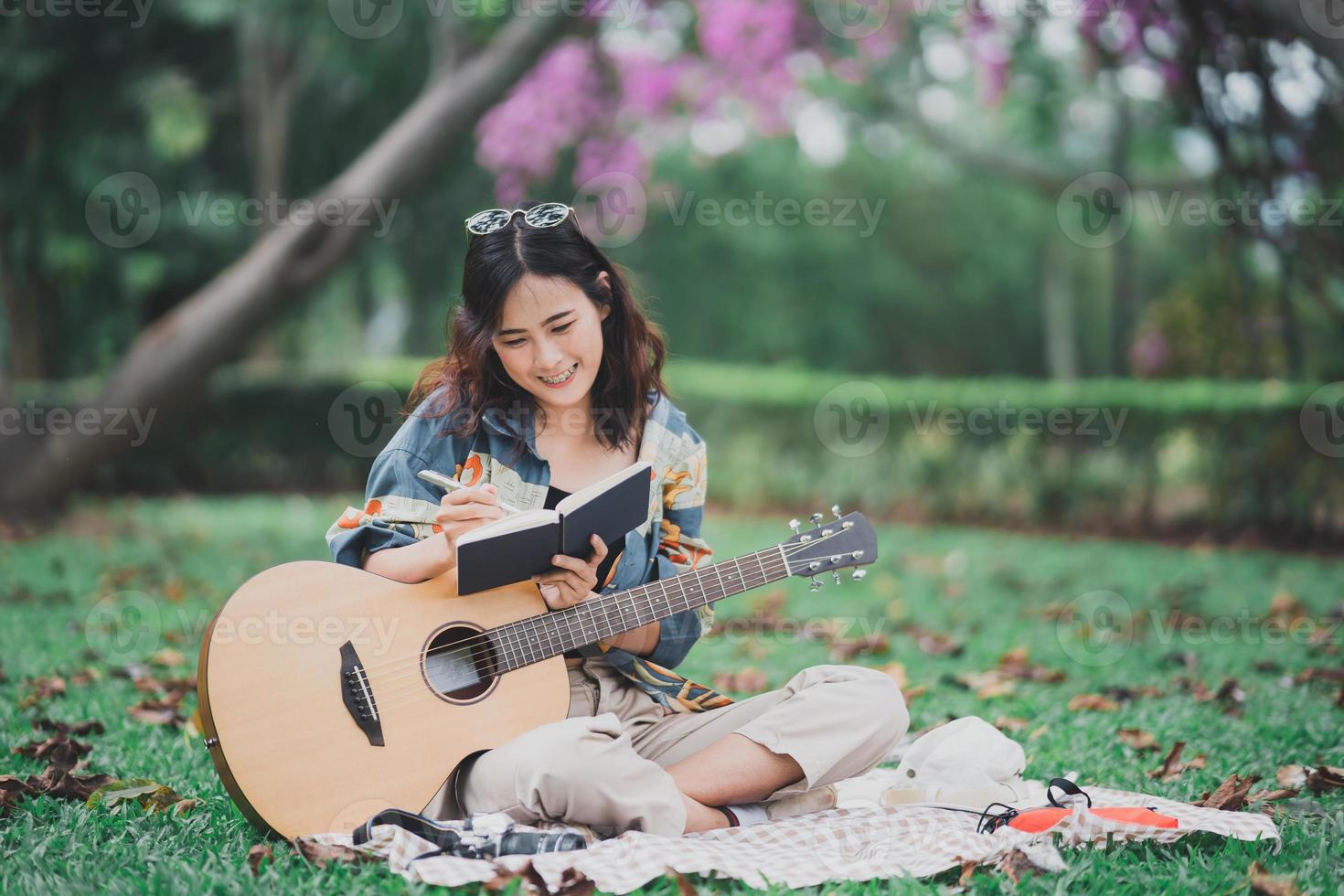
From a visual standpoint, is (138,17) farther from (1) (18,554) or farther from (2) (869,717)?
(2) (869,717)

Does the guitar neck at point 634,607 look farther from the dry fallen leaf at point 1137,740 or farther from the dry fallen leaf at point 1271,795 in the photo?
the dry fallen leaf at point 1137,740

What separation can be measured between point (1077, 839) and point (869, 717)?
0.52 m

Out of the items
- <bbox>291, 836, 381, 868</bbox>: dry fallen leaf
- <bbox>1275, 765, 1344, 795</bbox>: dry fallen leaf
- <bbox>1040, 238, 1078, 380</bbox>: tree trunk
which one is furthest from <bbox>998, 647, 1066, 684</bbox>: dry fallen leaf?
<bbox>1040, 238, 1078, 380</bbox>: tree trunk

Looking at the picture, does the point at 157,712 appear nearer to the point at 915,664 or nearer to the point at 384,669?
the point at 384,669

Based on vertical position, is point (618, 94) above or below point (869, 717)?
above

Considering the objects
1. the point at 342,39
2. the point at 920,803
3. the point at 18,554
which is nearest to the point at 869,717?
the point at 920,803

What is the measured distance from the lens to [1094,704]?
4.17 metres

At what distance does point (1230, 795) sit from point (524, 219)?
7.55ft

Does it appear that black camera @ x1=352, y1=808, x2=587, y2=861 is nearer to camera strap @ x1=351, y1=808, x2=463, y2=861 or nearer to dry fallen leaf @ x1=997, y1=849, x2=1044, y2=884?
camera strap @ x1=351, y1=808, x2=463, y2=861

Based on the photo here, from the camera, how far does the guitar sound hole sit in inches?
107

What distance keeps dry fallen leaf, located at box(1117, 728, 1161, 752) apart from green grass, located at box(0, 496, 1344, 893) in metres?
0.04

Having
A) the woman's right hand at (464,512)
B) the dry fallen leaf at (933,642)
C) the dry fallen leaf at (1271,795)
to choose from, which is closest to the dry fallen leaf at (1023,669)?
the dry fallen leaf at (933,642)

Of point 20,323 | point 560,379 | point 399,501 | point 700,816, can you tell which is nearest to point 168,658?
point 399,501

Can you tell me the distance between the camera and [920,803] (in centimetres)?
299
